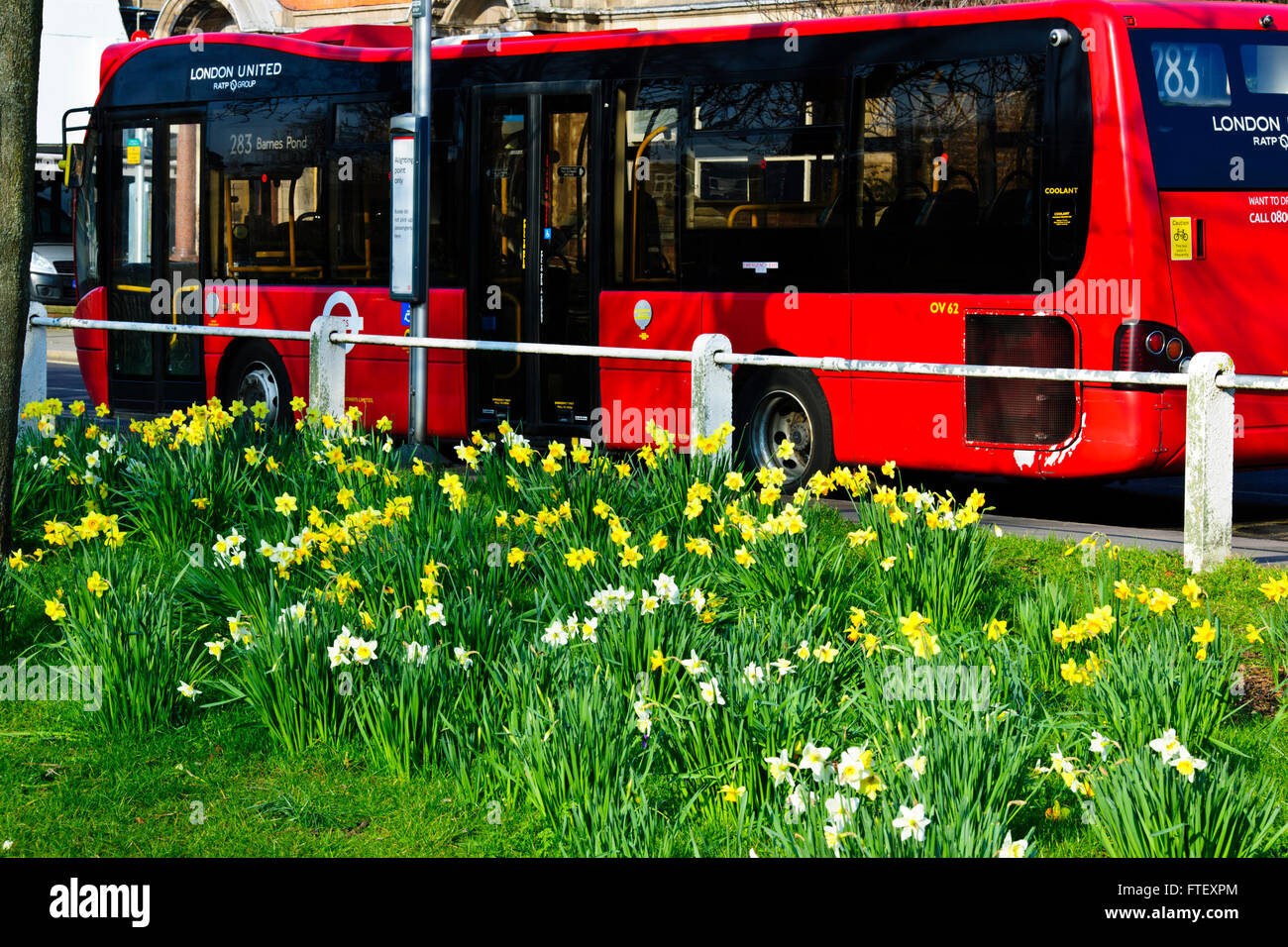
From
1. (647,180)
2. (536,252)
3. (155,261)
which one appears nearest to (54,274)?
(155,261)

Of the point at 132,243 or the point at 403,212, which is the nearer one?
the point at 403,212

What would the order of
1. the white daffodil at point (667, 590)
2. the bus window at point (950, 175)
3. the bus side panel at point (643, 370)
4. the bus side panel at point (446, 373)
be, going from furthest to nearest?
1. the bus side panel at point (446, 373)
2. the bus side panel at point (643, 370)
3. the bus window at point (950, 175)
4. the white daffodil at point (667, 590)

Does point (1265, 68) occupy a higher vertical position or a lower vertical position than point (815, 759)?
higher

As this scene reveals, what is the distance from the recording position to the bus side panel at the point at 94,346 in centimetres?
1695

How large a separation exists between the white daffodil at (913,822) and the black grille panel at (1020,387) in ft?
22.4

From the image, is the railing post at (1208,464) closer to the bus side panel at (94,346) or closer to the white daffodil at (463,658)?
the white daffodil at (463,658)

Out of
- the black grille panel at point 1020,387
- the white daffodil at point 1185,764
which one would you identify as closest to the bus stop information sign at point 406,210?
the black grille panel at point 1020,387

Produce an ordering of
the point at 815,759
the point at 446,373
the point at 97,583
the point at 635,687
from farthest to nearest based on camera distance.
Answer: the point at 446,373, the point at 97,583, the point at 635,687, the point at 815,759

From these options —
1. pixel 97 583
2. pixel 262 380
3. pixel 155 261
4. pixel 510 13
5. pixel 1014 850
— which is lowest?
pixel 1014 850

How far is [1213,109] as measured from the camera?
1080 centimetres

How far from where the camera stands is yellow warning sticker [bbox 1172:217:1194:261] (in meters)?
10.6

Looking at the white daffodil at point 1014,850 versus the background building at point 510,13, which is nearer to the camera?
the white daffodil at point 1014,850

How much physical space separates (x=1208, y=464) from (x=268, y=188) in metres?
9.65

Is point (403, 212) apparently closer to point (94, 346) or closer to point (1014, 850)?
point (94, 346)
